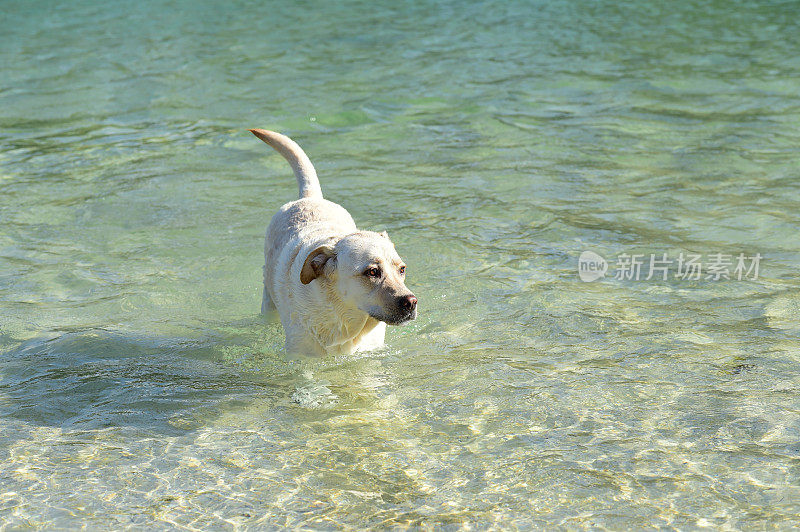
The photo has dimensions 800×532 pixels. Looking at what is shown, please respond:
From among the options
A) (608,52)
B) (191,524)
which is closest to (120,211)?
(191,524)

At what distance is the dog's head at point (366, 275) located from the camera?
5.27m

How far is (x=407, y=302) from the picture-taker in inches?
205

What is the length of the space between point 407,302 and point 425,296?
2030mm

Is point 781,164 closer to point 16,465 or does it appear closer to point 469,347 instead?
point 469,347

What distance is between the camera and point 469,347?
20.8 ft

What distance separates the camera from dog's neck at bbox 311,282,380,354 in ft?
18.5
